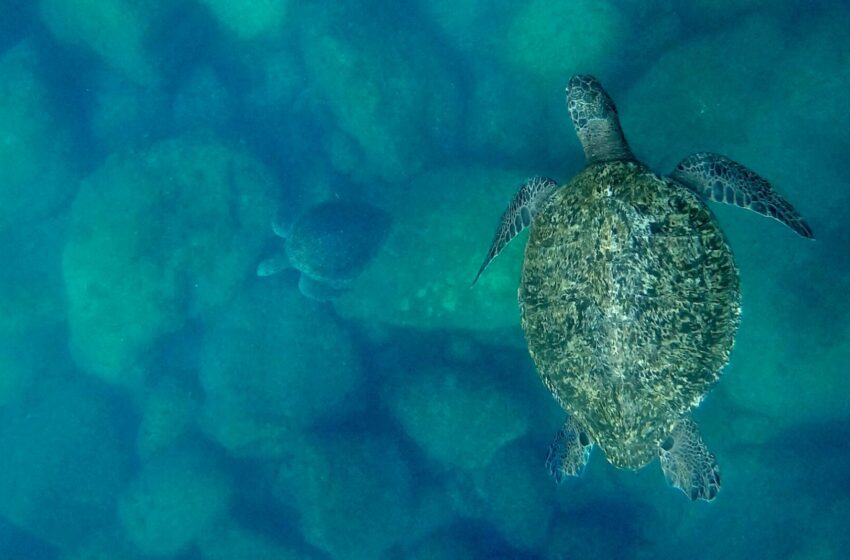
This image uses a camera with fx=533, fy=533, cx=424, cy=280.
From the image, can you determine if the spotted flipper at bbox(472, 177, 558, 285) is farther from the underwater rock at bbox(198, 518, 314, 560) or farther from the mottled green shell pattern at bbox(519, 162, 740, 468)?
the underwater rock at bbox(198, 518, 314, 560)

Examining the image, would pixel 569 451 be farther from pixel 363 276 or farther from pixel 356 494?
pixel 363 276

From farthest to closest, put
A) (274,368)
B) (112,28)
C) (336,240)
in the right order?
1. (112,28)
2. (274,368)
3. (336,240)

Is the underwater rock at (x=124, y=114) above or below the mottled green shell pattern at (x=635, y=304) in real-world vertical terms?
below

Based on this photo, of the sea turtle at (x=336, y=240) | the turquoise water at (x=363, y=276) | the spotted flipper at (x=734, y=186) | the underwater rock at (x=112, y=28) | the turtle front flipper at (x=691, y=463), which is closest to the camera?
the spotted flipper at (x=734, y=186)

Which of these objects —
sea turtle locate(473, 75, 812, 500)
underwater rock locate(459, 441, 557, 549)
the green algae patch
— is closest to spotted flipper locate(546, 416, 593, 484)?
sea turtle locate(473, 75, 812, 500)

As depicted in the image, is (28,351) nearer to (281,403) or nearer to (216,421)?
(216,421)

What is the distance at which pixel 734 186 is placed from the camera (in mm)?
5305

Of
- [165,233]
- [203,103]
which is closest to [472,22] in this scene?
[203,103]

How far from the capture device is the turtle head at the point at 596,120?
5.72 m

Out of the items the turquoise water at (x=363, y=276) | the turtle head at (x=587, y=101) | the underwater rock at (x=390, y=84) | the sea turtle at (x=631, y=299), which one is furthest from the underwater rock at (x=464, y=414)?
the turtle head at (x=587, y=101)

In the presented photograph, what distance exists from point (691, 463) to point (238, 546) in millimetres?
6967

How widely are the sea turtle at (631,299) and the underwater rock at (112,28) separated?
7.52 metres

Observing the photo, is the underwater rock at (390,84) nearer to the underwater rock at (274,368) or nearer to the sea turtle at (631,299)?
the underwater rock at (274,368)

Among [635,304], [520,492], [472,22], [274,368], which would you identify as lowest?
[274,368]
